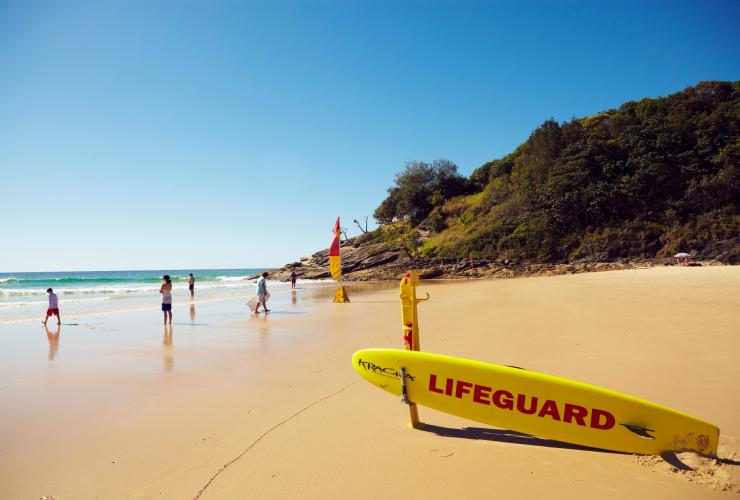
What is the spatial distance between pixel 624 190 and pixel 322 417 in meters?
38.0

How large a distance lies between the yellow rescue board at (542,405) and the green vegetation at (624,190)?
1132 inches

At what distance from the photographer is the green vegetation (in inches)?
1196

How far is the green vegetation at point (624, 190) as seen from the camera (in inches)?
1196

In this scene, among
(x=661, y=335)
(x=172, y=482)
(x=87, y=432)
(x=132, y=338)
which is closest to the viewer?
(x=172, y=482)

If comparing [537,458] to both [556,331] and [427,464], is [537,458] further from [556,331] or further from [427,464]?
[556,331]

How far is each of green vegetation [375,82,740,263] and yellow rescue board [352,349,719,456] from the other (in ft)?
94.3

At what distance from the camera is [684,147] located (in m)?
34.7

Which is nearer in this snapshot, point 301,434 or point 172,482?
point 172,482

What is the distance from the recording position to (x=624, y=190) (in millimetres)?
34094

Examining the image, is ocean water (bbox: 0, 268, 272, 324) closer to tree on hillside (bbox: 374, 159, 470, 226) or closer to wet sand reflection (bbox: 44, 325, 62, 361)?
wet sand reflection (bbox: 44, 325, 62, 361)

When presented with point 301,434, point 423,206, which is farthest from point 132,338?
point 423,206

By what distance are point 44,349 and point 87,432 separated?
20.9 ft

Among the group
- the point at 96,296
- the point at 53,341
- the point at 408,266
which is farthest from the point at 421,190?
the point at 53,341

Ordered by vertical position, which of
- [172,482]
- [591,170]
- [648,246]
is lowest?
[172,482]
